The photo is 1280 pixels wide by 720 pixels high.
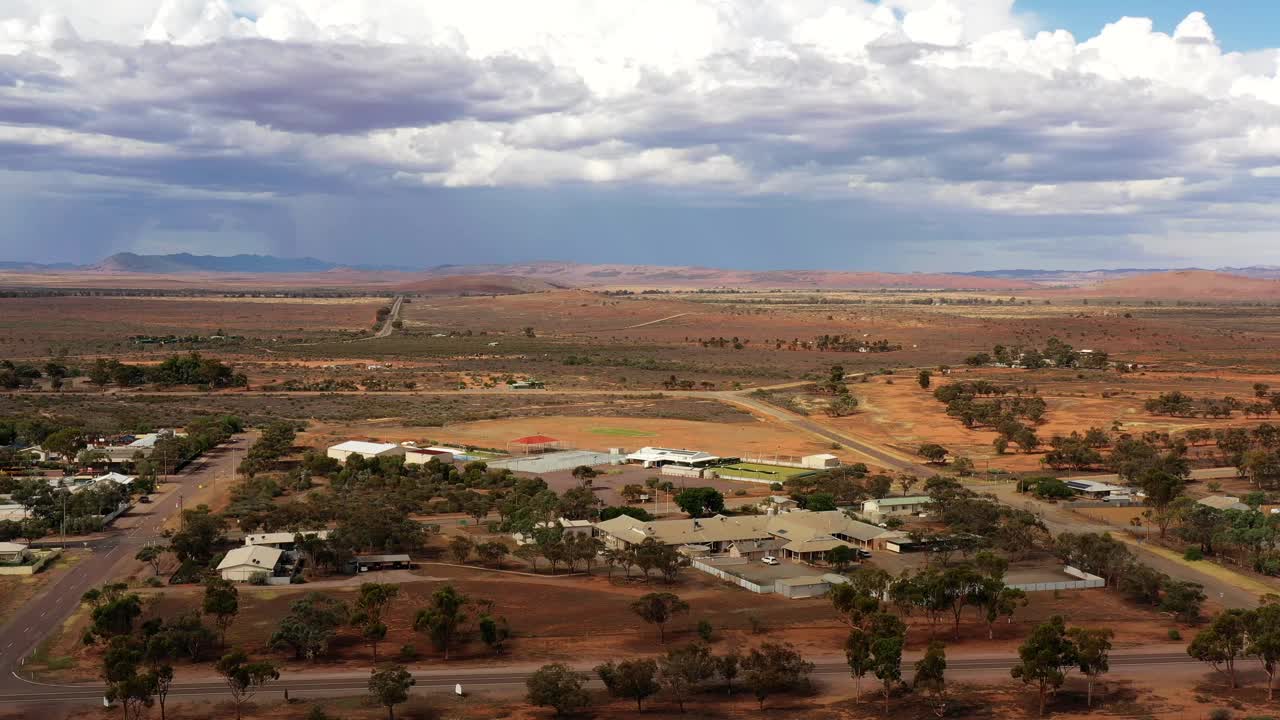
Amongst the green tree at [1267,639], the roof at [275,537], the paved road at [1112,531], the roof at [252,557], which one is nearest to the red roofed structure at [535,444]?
the roof at [275,537]

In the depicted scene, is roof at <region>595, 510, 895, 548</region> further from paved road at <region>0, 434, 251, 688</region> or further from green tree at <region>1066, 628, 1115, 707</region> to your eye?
paved road at <region>0, 434, 251, 688</region>

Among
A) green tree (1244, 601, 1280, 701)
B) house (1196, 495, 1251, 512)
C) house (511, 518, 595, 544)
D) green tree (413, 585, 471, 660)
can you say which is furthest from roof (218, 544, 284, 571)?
house (1196, 495, 1251, 512)

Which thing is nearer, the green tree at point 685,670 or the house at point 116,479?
the green tree at point 685,670

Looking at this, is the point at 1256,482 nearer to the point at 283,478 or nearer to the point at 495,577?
the point at 495,577

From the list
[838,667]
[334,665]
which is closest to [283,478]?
[334,665]

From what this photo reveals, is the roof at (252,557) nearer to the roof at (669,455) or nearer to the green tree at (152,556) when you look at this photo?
the green tree at (152,556)

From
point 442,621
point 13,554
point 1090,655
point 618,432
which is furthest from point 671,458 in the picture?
point 1090,655
